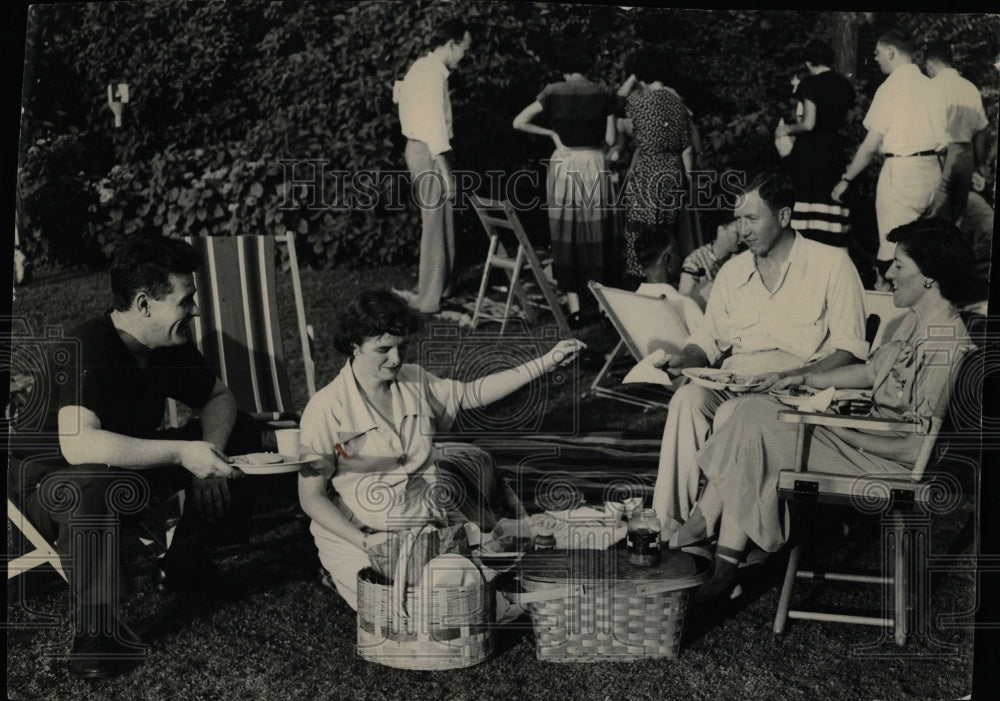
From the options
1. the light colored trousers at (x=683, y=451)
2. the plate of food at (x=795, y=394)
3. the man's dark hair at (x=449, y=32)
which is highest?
the man's dark hair at (x=449, y=32)

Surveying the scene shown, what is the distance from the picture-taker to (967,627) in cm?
514

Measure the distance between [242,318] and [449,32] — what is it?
149cm

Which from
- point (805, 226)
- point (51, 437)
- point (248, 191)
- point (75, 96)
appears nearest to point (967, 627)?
point (805, 226)

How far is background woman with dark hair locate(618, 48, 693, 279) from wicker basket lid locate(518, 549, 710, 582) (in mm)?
1346

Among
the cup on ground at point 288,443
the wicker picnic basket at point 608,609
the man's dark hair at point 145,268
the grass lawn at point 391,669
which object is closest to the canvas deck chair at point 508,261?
the grass lawn at point 391,669

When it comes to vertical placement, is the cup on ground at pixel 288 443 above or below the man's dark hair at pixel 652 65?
below

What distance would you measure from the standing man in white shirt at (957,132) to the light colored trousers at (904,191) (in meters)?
0.05

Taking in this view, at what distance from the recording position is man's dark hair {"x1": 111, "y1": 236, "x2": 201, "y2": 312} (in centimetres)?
488

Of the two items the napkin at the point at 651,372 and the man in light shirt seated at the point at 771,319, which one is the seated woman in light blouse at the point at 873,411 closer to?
the man in light shirt seated at the point at 771,319

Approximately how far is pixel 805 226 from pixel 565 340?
114 centimetres

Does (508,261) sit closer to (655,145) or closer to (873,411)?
(655,145)

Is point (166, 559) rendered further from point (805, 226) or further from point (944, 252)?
point (944, 252)

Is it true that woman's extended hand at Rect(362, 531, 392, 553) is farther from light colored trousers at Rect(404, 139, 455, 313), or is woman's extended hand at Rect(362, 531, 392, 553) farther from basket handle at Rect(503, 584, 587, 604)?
light colored trousers at Rect(404, 139, 455, 313)

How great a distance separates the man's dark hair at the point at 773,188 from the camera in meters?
5.15
